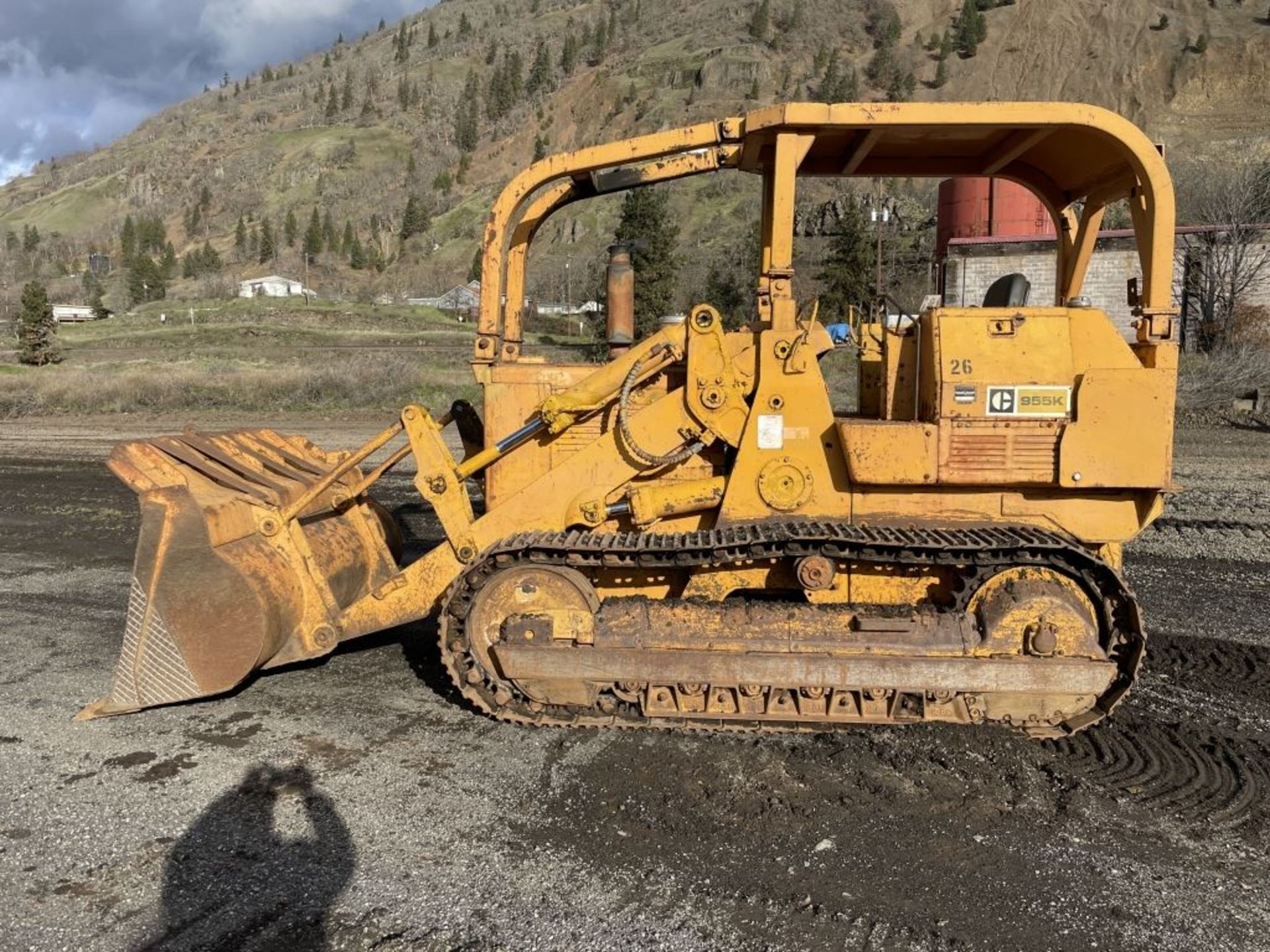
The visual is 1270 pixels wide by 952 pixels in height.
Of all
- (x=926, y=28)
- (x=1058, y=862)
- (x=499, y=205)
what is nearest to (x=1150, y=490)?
(x=1058, y=862)

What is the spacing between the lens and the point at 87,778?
13.7ft

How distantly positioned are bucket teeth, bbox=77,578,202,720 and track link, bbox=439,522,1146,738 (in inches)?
55.7

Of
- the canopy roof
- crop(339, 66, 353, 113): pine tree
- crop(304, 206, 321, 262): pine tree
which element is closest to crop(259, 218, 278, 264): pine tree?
crop(304, 206, 321, 262): pine tree

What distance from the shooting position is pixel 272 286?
102 m

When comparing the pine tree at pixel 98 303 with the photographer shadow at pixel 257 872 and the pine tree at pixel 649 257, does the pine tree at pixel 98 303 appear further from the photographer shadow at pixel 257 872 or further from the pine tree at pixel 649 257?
the photographer shadow at pixel 257 872

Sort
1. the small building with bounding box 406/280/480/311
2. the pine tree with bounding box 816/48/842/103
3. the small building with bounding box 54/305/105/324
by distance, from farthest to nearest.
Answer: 1. the pine tree with bounding box 816/48/842/103
2. the small building with bounding box 54/305/105/324
3. the small building with bounding box 406/280/480/311

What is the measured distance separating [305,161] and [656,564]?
594ft

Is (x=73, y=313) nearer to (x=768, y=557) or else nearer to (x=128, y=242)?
(x=128, y=242)

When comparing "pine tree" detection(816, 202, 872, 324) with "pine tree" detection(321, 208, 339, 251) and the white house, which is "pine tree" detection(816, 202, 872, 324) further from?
"pine tree" detection(321, 208, 339, 251)

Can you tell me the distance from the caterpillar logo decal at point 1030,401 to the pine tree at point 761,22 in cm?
15059

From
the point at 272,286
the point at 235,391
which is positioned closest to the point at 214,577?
the point at 235,391

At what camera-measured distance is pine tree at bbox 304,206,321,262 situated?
12825 centimetres

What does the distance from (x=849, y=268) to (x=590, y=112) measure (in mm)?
117218

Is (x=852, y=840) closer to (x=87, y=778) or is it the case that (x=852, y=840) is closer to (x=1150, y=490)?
(x=1150, y=490)
